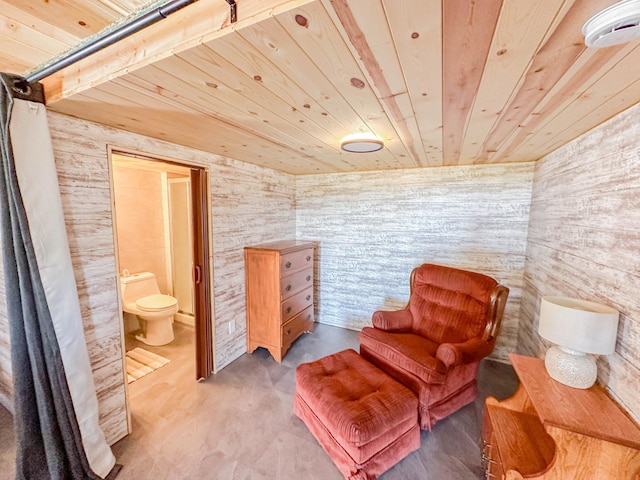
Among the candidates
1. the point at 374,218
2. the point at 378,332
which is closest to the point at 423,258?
the point at 374,218

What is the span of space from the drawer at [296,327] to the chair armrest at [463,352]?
1.46 m

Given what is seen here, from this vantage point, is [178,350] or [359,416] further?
[178,350]

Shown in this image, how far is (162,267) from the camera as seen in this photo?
347 cm

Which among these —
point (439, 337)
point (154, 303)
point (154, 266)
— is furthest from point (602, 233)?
point (154, 266)

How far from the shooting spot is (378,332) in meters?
2.16

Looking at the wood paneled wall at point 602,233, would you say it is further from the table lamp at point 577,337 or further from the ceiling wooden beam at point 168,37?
the ceiling wooden beam at point 168,37

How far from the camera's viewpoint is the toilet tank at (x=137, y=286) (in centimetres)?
288

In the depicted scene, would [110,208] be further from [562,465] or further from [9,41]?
[562,465]

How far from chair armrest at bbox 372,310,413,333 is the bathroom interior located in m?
1.81

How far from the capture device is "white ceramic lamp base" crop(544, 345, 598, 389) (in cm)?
117

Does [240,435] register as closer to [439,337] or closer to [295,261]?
[295,261]

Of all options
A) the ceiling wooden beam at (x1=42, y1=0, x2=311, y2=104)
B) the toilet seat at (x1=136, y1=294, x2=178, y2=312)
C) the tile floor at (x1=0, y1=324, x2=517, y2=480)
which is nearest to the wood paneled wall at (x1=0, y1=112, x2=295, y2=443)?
the tile floor at (x1=0, y1=324, x2=517, y2=480)

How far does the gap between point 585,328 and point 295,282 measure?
7.22 ft

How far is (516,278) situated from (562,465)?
74.4 inches
